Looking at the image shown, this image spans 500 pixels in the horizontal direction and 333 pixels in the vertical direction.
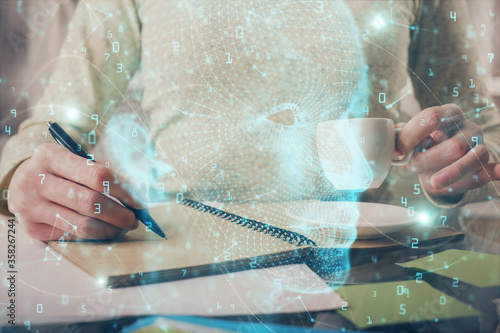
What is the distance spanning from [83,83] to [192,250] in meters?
0.26

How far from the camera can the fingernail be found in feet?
0.82

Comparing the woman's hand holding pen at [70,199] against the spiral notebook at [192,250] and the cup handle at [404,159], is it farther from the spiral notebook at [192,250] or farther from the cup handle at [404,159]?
the cup handle at [404,159]

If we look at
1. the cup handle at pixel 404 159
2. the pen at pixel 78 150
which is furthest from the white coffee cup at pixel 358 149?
the pen at pixel 78 150

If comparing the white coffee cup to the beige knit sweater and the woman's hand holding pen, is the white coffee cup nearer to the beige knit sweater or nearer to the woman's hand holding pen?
the beige knit sweater

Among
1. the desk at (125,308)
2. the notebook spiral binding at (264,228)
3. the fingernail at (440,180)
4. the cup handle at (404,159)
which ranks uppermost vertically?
the cup handle at (404,159)

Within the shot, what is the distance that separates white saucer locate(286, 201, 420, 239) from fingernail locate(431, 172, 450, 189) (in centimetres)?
3

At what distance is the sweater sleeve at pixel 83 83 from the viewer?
29 centimetres

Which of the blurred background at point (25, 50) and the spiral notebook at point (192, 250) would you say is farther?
the blurred background at point (25, 50)

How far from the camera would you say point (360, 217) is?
0.27 metres

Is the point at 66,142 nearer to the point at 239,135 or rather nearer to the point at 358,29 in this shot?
the point at 239,135

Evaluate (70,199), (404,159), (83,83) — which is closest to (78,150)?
(70,199)

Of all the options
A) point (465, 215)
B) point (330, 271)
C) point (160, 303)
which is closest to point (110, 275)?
point (160, 303)

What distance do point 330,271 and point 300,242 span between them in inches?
1.2

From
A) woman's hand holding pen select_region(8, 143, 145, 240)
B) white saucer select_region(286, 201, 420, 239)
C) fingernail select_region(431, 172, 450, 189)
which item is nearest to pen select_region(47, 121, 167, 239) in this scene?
woman's hand holding pen select_region(8, 143, 145, 240)
